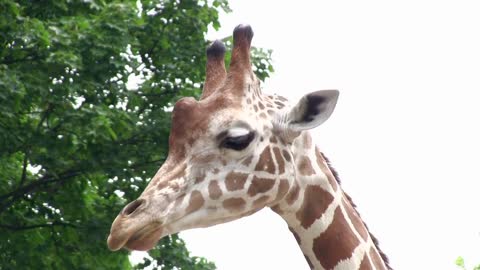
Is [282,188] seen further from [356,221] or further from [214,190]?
[356,221]

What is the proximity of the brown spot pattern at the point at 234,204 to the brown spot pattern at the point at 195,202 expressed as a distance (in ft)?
0.56

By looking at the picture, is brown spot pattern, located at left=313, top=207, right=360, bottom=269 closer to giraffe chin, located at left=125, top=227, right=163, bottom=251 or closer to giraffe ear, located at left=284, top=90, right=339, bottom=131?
giraffe ear, located at left=284, top=90, right=339, bottom=131

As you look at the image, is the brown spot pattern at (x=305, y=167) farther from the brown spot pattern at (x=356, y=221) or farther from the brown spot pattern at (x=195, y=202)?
the brown spot pattern at (x=195, y=202)

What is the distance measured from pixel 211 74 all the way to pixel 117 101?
962cm

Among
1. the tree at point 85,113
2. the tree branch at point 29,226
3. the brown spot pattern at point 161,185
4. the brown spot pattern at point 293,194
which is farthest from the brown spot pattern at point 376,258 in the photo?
the tree branch at point 29,226

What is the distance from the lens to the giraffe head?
249 inches

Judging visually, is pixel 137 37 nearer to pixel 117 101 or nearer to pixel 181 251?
pixel 117 101

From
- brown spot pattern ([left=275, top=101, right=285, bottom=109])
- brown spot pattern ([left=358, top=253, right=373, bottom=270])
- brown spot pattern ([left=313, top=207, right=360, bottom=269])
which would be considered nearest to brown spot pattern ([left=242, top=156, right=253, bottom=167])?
brown spot pattern ([left=275, top=101, right=285, bottom=109])

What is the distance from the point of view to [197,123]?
6.56 metres

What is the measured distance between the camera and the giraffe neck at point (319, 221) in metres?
6.88

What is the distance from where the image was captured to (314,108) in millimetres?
6746

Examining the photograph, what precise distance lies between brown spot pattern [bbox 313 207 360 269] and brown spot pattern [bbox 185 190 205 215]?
2.70ft

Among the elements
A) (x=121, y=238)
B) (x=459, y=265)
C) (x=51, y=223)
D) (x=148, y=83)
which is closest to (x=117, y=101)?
(x=148, y=83)

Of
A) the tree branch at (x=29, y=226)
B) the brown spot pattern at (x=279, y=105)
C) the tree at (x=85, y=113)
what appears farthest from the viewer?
the tree branch at (x=29, y=226)
